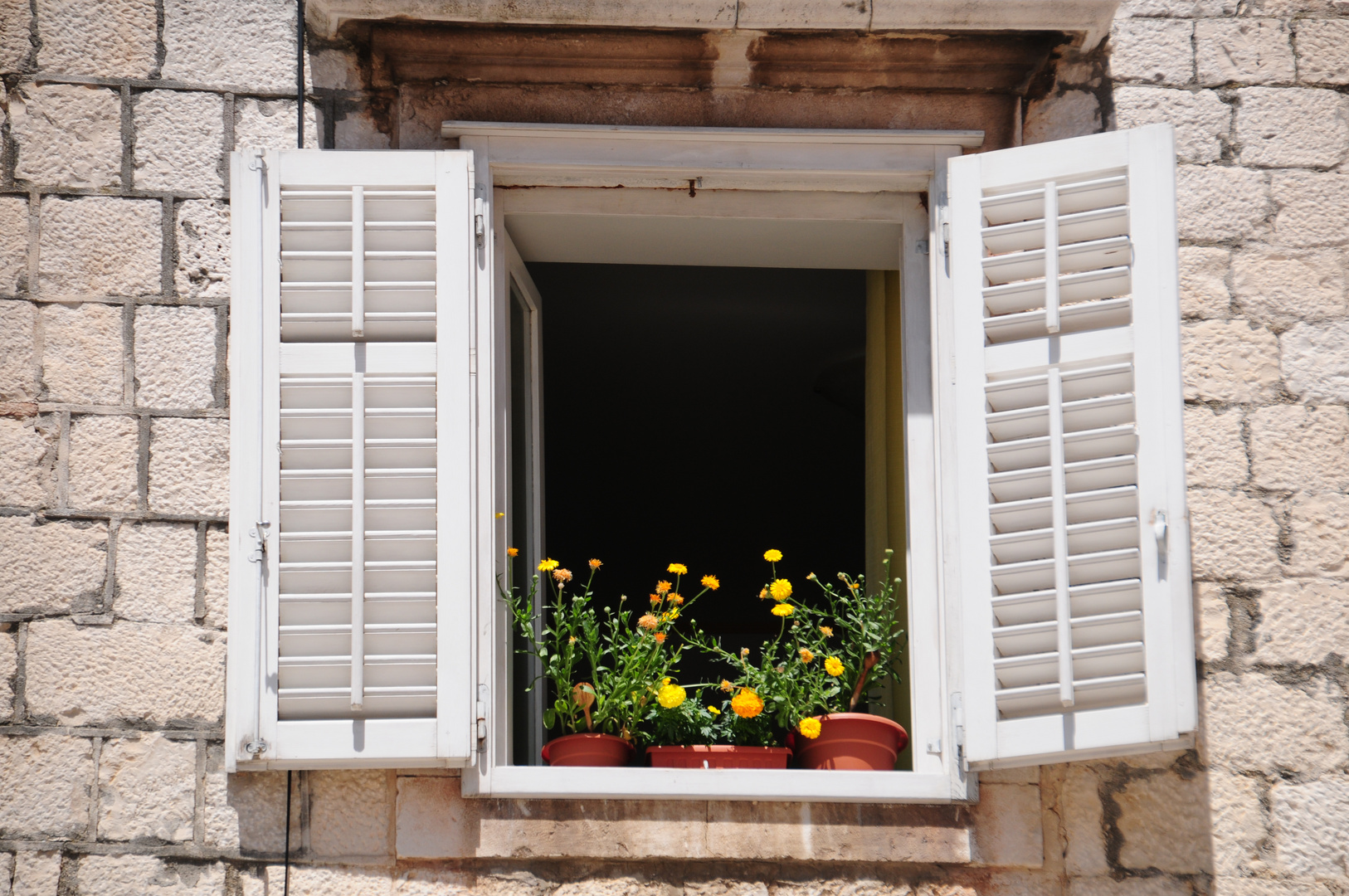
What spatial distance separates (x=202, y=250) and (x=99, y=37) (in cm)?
65

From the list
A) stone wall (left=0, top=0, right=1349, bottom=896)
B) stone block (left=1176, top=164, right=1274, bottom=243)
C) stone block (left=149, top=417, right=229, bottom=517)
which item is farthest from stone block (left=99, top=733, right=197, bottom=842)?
stone block (left=1176, top=164, right=1274, bottom=243)

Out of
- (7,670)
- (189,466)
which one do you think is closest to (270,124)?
(189,466)

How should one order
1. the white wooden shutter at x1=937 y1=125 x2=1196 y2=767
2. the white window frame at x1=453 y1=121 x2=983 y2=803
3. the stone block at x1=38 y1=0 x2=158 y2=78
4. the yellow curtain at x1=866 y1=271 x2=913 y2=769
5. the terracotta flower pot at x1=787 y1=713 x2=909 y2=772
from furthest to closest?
the yellow curtain at x1=866 y1=271 x2=913 y2=769
the stone block at x1=38 y1=0 x2=158 y2=78
the terracotta flower pot at x1=787 y1=713 x2=909 y2=772
the white window frame at x1=453 y1=121 x2=983 y2=803
the white wooden shutter at x1=937 y1=125 x2=1196 y2=767

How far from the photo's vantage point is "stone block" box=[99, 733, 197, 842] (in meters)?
2.68

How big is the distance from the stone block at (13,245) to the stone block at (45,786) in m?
1.13

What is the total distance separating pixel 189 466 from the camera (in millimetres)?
2822

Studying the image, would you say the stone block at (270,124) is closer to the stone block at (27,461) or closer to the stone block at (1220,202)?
the stone block at (27,461)

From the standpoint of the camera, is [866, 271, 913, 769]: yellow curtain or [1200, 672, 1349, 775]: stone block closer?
[1200, 672, 1349, 775]: stone block

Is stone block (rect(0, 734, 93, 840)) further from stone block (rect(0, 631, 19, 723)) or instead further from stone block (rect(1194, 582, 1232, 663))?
stone block (rect(1194, 582, 1232, 663))

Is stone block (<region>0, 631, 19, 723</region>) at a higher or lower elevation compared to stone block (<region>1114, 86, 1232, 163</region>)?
lower

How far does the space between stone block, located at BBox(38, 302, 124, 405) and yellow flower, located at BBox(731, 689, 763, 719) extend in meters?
1.71

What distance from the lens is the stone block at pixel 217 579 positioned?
2770 millimetres

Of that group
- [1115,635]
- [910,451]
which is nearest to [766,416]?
[910,451]

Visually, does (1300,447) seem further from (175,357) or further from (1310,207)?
(175,357)
